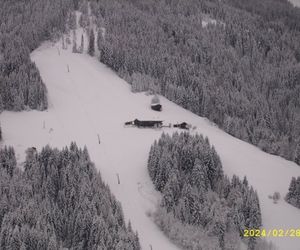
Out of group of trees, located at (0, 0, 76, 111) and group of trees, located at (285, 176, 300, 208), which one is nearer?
group of trees, located at (285, 176, 300, 208)

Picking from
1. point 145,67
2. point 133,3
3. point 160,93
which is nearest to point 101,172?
point 160,93

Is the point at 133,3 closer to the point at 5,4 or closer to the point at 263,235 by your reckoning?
the point at 5,4

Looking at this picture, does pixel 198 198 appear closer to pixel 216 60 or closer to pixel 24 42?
pixel 216 60
